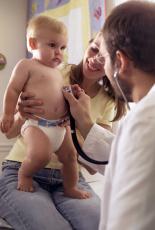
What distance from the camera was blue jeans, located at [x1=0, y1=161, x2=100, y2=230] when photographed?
4.51 feet

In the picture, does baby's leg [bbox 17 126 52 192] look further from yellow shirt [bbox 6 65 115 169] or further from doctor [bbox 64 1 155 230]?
doctor [bbox 64 1 155 230]

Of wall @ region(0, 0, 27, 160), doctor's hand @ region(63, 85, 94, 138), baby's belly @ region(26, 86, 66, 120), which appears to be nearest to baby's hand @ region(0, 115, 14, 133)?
baby's belly @ region(26, 86, 66, 120)

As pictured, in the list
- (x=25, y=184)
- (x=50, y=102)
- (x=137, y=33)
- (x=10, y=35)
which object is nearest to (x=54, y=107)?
(x=50, y=102)

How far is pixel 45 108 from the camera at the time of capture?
1.48 m

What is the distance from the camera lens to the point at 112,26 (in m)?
0.95

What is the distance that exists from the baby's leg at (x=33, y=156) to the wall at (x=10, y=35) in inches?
63.2

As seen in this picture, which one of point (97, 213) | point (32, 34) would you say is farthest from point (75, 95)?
point (97, 213)

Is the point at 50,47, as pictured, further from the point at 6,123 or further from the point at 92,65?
the point at 6,123

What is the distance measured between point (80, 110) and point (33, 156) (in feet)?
0.85

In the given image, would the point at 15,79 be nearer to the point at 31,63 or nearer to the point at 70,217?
the point at 31,63

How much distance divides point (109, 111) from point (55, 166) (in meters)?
0.39

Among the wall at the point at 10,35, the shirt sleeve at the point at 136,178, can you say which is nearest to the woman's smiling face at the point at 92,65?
the shirt sleeve at the point at 136,178

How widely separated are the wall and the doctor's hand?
5.48 ft

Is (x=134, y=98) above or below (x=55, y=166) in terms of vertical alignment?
above
